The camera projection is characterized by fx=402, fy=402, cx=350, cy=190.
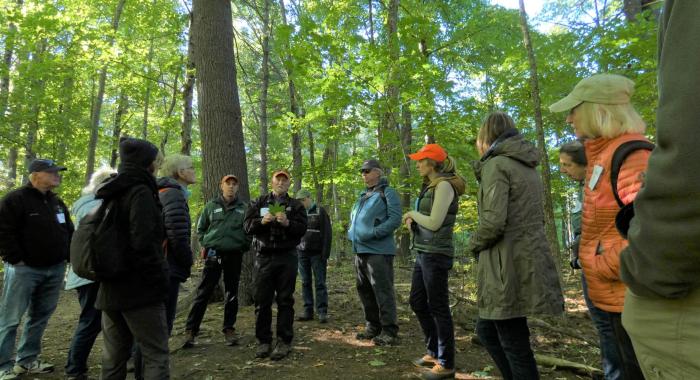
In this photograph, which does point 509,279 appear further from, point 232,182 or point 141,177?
point 232,182

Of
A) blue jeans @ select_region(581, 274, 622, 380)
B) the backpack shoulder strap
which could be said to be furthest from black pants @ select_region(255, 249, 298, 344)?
the backpack shoulder strap

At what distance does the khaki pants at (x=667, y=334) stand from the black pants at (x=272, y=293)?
377 cm

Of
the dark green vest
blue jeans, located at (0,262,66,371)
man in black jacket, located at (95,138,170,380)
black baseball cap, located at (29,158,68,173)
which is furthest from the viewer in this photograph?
black baseball cap, located at (29,158,68,173)

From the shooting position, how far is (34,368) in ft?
13.9

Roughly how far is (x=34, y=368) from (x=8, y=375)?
0.26 m

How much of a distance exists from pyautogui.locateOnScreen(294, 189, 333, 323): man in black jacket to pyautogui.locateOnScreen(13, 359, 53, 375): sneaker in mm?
3088

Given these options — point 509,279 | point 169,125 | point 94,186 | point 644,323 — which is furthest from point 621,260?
point 169,125

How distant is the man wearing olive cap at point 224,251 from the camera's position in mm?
4898

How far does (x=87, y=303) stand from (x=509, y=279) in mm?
4030

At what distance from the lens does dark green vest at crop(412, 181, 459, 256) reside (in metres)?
3.95

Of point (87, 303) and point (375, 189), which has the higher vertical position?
point (375, 189)

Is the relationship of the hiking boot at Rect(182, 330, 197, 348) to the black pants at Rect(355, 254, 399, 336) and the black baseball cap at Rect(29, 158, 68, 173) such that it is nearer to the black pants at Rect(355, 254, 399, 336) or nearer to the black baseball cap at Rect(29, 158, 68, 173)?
the black pants at Rect(355, 254, 399, 336)

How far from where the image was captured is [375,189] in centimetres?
518

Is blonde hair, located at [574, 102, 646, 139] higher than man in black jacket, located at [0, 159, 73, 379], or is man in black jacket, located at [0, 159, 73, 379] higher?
blonde hair, located at [574, 102, 646, 139]
